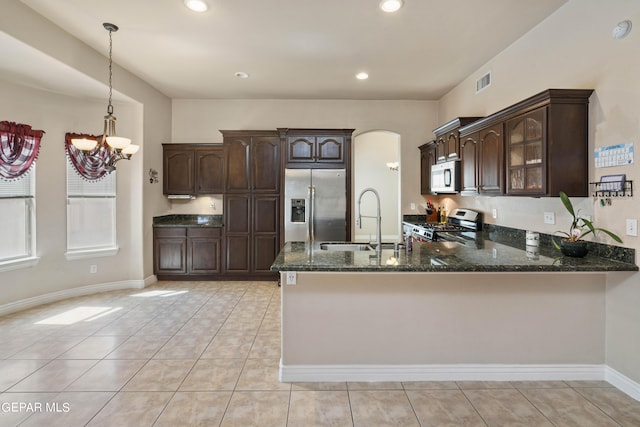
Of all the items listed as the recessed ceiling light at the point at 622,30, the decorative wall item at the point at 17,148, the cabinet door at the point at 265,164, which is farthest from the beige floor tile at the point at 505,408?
the decorative wall item at the point at 17,148

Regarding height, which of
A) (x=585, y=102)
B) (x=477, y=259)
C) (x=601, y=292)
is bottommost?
(x=601, y=292)

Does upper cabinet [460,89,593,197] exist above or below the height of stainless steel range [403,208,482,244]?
above

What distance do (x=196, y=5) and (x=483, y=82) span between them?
3383mm

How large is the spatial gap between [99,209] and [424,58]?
4805 mm

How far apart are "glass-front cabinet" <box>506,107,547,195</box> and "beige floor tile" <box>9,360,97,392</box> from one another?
12.7ft

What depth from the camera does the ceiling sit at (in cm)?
303

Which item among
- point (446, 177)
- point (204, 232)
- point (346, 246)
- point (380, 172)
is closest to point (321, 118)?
point (446, 177)

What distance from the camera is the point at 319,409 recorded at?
221 centimetres

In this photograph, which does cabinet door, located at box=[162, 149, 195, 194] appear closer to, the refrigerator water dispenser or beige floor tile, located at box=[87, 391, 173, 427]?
the refrigerator water dispenser

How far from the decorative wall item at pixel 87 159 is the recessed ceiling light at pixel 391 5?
12.3 ft

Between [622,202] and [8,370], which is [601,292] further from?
[8,370]

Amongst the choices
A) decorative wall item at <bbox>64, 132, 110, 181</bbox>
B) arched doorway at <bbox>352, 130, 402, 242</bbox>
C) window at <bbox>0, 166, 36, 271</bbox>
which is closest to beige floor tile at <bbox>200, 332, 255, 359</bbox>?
window at <bbox>0, 166, 36, 271</bbox>

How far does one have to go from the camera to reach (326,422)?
6.86 feet

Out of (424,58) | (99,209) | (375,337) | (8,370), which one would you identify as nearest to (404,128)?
(424,58)
